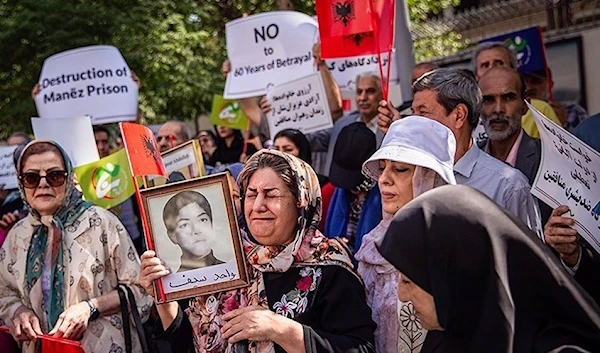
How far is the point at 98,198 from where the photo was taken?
543 cm

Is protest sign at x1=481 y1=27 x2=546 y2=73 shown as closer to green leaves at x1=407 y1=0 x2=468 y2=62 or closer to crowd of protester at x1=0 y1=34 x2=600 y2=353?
crowd of protester at x1=0 y1=34 x2=600 y2=353

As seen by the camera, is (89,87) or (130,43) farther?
(130,43)

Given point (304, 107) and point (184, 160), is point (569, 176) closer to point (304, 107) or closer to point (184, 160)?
point (184, 160)

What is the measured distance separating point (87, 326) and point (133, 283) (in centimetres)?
28

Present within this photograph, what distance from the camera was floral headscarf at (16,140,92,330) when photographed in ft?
12.4

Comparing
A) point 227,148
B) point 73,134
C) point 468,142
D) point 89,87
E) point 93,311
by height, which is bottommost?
point 93,311

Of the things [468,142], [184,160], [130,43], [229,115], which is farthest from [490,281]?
[130,43]

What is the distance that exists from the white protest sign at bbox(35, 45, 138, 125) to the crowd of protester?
170 cm

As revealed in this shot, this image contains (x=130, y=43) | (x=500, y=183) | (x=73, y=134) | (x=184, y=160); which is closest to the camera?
(x=500, y=183)

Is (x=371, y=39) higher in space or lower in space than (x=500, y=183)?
higher

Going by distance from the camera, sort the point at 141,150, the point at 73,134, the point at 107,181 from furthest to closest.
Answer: the point at 73,134
the point at 107,181
the point at 141,150

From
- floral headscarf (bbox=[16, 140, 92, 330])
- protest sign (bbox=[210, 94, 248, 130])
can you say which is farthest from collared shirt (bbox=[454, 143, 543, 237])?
protest sign (bbox=[210, 94, 248, 130])

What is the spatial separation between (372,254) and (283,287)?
1.27ft

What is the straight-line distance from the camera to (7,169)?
267 inches
